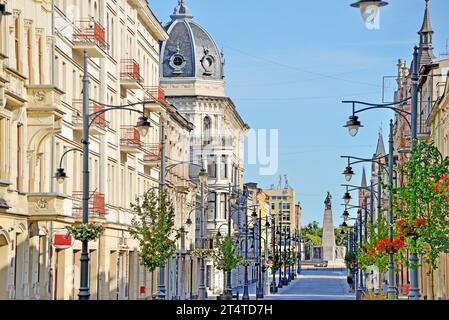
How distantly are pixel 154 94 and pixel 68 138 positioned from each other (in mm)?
21601

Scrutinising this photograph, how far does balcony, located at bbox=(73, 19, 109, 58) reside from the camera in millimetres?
43469

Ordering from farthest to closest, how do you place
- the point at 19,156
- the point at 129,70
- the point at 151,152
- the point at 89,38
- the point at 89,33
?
1. the point at 151,152
2. the point at 129,70
3. the point at 89,33
4. the point at 89,38
5. the point at 19,156

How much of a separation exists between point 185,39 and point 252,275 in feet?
337

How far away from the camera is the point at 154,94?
63.8 meters

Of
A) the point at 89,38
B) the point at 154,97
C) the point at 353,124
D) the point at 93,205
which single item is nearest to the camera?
the point at 353,124

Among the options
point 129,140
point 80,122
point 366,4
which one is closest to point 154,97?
point 129,140

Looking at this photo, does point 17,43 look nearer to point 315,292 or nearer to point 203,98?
point 203,98

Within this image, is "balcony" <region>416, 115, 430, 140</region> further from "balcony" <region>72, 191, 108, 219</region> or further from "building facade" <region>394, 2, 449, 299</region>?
"balcony" <region>72, 191, 108, 219</region>

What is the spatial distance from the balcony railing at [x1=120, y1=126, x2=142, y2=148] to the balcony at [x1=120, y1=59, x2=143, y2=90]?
2.07 metres

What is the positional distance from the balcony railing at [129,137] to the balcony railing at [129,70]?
2.41 m

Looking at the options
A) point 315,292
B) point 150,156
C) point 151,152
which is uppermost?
point 151,152

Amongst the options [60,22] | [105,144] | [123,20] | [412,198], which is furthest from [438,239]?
[123,20]
